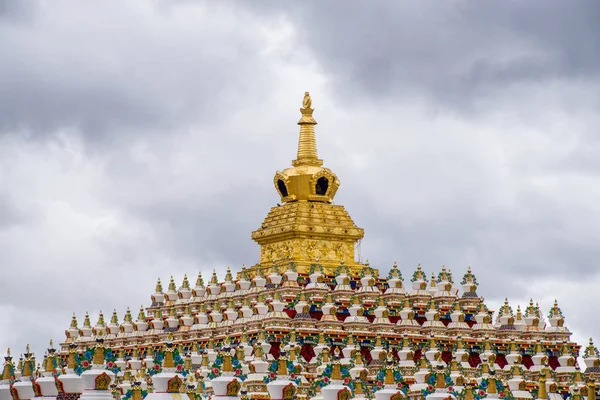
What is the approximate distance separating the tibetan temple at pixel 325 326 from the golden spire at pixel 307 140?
63 mm

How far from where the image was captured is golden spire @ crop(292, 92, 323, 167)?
102m

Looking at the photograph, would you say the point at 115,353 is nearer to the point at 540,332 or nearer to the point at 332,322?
the point at 332,322

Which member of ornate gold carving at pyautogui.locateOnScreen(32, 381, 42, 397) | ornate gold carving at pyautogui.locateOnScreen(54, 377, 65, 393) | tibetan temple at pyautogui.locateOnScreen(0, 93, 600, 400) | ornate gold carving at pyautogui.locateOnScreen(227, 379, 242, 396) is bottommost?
ornate gold carving at pyautogui.locateOnScreen(54, 377, 65, 393)

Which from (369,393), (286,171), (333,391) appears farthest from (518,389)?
(286,171)

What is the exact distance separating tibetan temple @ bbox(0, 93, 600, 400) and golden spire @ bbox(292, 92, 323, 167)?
0.21ft

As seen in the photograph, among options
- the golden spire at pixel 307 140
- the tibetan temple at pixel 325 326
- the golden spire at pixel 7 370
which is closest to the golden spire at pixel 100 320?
the tibetan temple at pixel 325 326

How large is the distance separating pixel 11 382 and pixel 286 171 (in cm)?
3933

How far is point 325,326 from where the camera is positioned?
88812 mm

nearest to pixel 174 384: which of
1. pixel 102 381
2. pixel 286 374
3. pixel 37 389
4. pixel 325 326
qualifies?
pixel 102 381

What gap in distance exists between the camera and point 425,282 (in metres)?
96.4

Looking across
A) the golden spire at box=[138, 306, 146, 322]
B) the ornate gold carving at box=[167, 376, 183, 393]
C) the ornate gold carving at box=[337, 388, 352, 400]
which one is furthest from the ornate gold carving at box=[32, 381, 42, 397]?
the golden spire at box=[138, 306, 146, 322]

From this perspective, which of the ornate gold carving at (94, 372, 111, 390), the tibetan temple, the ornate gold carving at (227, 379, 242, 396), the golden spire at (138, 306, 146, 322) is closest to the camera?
the ornate gold carving at (94, 372, 111, 390)

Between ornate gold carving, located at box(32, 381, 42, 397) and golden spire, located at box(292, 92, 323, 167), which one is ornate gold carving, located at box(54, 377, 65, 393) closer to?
ornate gold carving, located at box(32, 381, 42, 397)

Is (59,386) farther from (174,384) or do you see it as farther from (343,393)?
(343,393)
